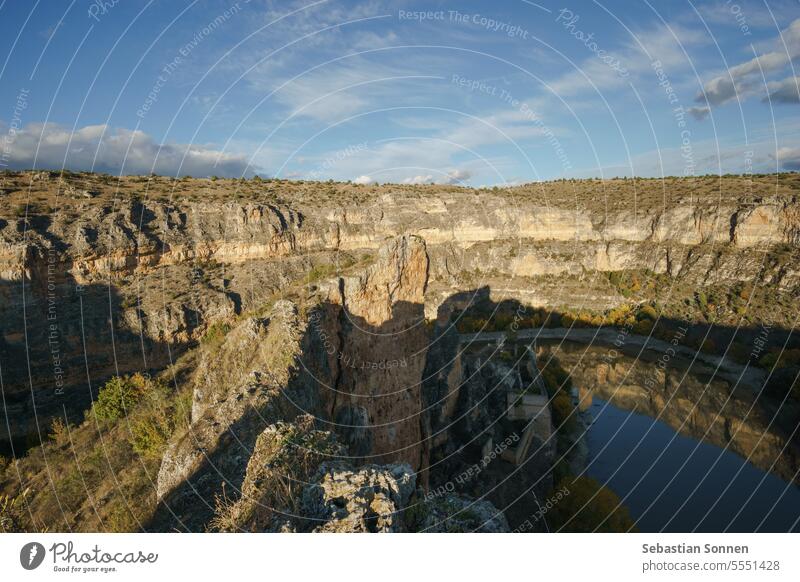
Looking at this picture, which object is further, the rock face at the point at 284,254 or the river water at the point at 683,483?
the river water at the point at 683,483

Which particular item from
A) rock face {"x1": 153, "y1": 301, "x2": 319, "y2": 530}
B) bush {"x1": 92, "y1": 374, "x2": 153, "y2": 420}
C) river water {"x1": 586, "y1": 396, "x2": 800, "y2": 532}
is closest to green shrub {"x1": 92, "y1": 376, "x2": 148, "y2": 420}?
bush {"x1": 92, "y1": 374, "x2": 153, "y2": 420}

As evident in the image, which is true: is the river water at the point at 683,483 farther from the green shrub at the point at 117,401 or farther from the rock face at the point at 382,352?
the green shrub at the point at 117,401

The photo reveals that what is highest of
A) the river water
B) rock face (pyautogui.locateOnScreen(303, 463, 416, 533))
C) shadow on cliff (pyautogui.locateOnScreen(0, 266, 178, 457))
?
rock face (pyautogui.locateOnScreen(303, 463, 416, 533))

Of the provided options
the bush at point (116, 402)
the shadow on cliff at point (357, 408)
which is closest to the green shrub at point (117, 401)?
the bush at point (116, 402)

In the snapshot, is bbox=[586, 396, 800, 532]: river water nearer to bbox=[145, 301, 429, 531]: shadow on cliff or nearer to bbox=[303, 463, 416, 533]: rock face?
bbox=[145, 301, 429, 531]: shadow on cliff

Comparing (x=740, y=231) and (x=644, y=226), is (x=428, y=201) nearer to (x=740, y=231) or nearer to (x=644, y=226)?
(x=644, y=226)

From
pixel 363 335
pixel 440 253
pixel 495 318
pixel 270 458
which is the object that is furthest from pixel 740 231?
pixel 270 458

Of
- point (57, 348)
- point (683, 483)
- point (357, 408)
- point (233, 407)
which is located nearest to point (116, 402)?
point (233, 407)

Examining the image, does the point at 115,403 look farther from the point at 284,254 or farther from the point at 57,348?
the point at 284,254
